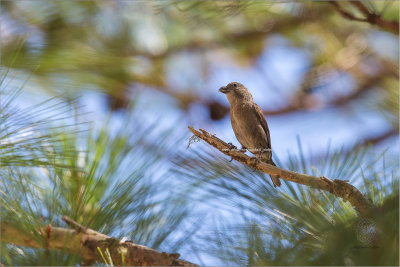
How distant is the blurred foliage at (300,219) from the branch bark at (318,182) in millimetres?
55

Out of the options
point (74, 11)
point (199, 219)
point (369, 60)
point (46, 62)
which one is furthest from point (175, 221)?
point (369, 60)

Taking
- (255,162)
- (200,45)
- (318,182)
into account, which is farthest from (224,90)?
(318,182)

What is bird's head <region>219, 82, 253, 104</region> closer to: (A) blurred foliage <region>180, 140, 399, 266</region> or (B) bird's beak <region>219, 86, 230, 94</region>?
(B) bird's beak <region>219, 86, 230, 94</region>

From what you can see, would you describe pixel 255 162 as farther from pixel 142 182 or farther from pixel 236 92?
pixel 236 92

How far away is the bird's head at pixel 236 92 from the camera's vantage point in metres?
3.10

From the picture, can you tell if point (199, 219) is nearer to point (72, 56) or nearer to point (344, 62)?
point (72, 56)

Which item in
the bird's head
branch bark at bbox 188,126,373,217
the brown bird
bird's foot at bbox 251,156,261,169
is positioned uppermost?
the bird's head

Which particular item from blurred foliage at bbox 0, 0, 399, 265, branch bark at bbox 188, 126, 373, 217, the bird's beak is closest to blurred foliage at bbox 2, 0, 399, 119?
blurred foliage at bbox 0, 0, 399, 265

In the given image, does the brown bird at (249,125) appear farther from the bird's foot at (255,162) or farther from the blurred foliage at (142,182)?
the bird's foot at (255,162)

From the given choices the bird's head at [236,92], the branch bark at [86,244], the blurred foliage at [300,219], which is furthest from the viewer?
the bird's head at [236,92]

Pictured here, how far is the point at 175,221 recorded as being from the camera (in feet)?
6.21

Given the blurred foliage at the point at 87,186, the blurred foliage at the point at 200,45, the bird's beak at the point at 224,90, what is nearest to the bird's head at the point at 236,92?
the bird's beak at the point at 224,90

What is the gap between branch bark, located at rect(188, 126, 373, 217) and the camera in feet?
4.50

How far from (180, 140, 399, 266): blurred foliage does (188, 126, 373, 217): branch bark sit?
0.05 metres
